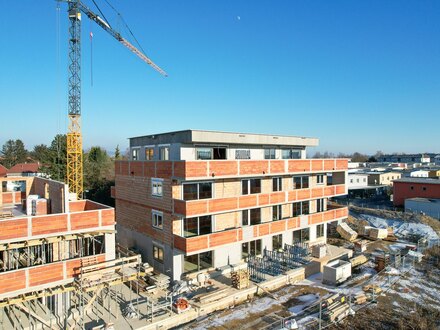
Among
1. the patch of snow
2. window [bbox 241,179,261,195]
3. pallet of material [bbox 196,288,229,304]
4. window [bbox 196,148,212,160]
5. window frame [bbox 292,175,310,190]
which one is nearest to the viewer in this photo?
the patch of snow

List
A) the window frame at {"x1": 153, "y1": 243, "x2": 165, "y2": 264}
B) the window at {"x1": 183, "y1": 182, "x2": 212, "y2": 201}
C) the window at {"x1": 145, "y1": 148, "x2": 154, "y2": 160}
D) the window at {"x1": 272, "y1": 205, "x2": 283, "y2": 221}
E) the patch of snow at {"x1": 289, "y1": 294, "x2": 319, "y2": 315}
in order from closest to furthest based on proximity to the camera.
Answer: the patch of snow at {"x1": 289, "y1": 294, "x2": 319, "y2": 315} < the window at {"x1": 183, "y1": 182, "x2": 212, "y2": 201} < the window frame at {"x1": 153, "y1": 243, "x2": 165, "y2": 264} < the window at {"x1": 145, "y1": 148, "x2": 154, "y2": 160} < the window at {"x1": 272, "y1": 205, "x2": 283, "y2": 221}

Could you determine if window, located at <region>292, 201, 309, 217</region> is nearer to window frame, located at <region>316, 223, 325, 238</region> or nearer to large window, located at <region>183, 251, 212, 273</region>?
window frame, located at <region>316, 223, 325, 238</region>

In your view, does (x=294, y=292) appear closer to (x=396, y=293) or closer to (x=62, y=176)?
(x=396, y=293)

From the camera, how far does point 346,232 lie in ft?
107

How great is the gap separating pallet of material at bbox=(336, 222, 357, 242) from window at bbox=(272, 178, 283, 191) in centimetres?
1048

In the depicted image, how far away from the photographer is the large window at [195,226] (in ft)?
72.5

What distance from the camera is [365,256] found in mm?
27406

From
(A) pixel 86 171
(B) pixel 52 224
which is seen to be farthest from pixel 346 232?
(A) pixel 86 171

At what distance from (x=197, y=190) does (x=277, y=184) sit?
7.86m

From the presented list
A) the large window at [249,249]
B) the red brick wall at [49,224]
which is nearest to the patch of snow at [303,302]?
the large window at [249,249]

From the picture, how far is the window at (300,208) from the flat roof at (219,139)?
17.5 feet

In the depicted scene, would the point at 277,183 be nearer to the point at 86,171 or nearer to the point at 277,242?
the point at 277,242

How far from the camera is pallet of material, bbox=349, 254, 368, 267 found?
25.4 m

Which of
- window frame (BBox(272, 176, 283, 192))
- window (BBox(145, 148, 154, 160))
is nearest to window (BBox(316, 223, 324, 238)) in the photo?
window frame (BBox(272, 176, 283, 192))
